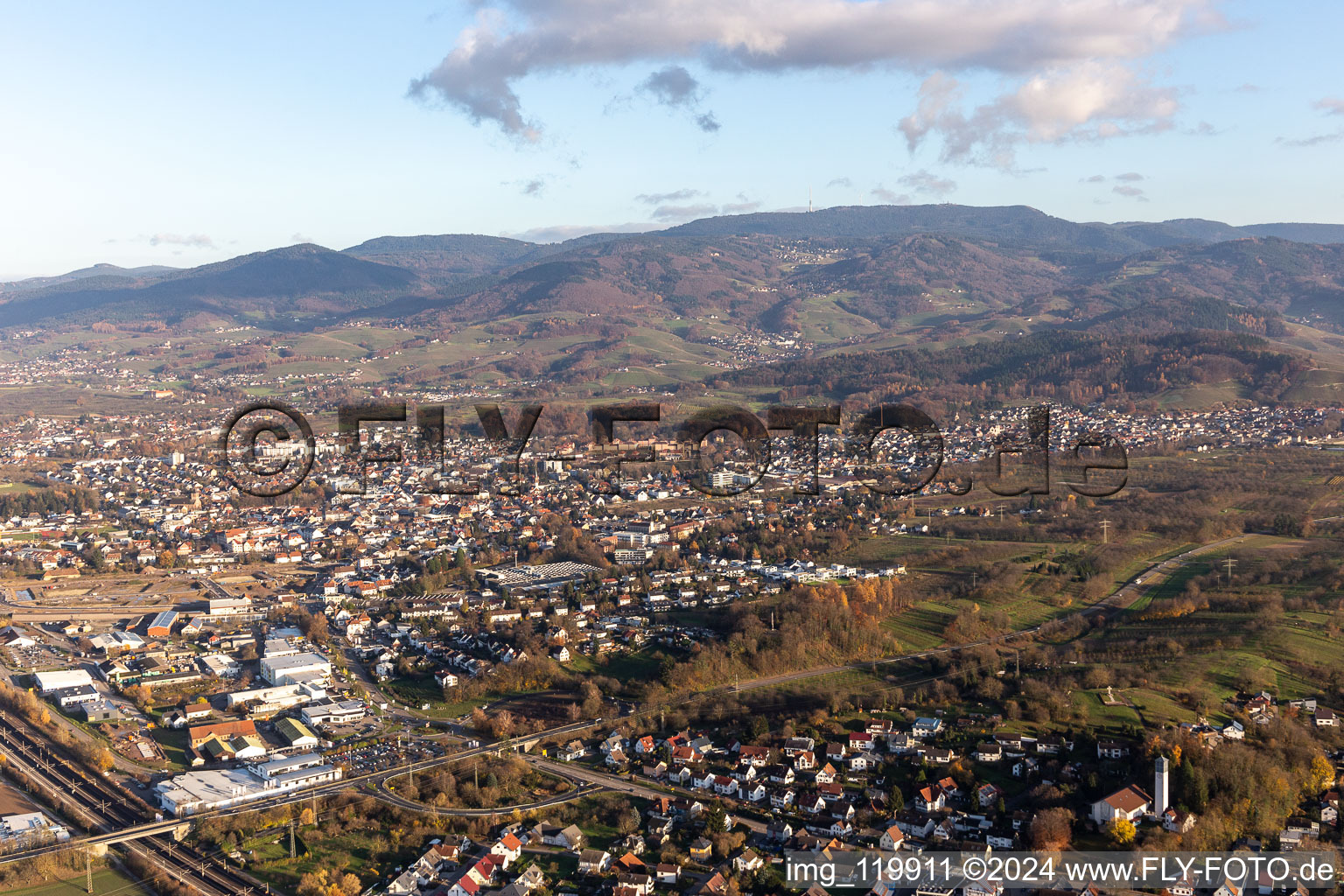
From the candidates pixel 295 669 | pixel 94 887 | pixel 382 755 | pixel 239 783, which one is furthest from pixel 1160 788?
pixel 295 669

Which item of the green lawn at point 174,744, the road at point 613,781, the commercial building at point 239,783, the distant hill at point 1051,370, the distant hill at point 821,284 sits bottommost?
the road at point 613,781

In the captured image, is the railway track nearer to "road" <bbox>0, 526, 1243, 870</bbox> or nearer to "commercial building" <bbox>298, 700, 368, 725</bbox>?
"road" <bbox>0, 526, 1243, 870</bbox>

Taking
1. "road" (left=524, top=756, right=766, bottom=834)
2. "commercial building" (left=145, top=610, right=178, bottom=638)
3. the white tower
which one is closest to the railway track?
"road" (left=524, top=756, right=766, bottom=834)

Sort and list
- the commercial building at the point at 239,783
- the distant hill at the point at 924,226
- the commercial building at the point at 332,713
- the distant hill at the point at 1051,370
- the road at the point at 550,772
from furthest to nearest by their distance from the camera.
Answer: the distant hill at the point at 924,226
the distant hill at the point at 1051,370
the commercial building at the point at 332,713
the commercial building at the point at 239,783
the road at the point at 550,772

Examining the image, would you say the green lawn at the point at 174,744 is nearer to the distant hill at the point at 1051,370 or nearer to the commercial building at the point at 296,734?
the commercial building at the point at 296,734

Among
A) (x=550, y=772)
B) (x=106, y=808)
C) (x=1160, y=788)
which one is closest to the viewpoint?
(x=1160, y=788)

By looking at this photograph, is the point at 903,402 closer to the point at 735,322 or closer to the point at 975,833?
the point at 975,833

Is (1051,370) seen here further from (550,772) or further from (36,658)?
(36,658)

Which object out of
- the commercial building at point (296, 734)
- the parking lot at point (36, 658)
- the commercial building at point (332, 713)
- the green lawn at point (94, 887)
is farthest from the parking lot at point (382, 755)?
the parking lot at point (36, 658)
